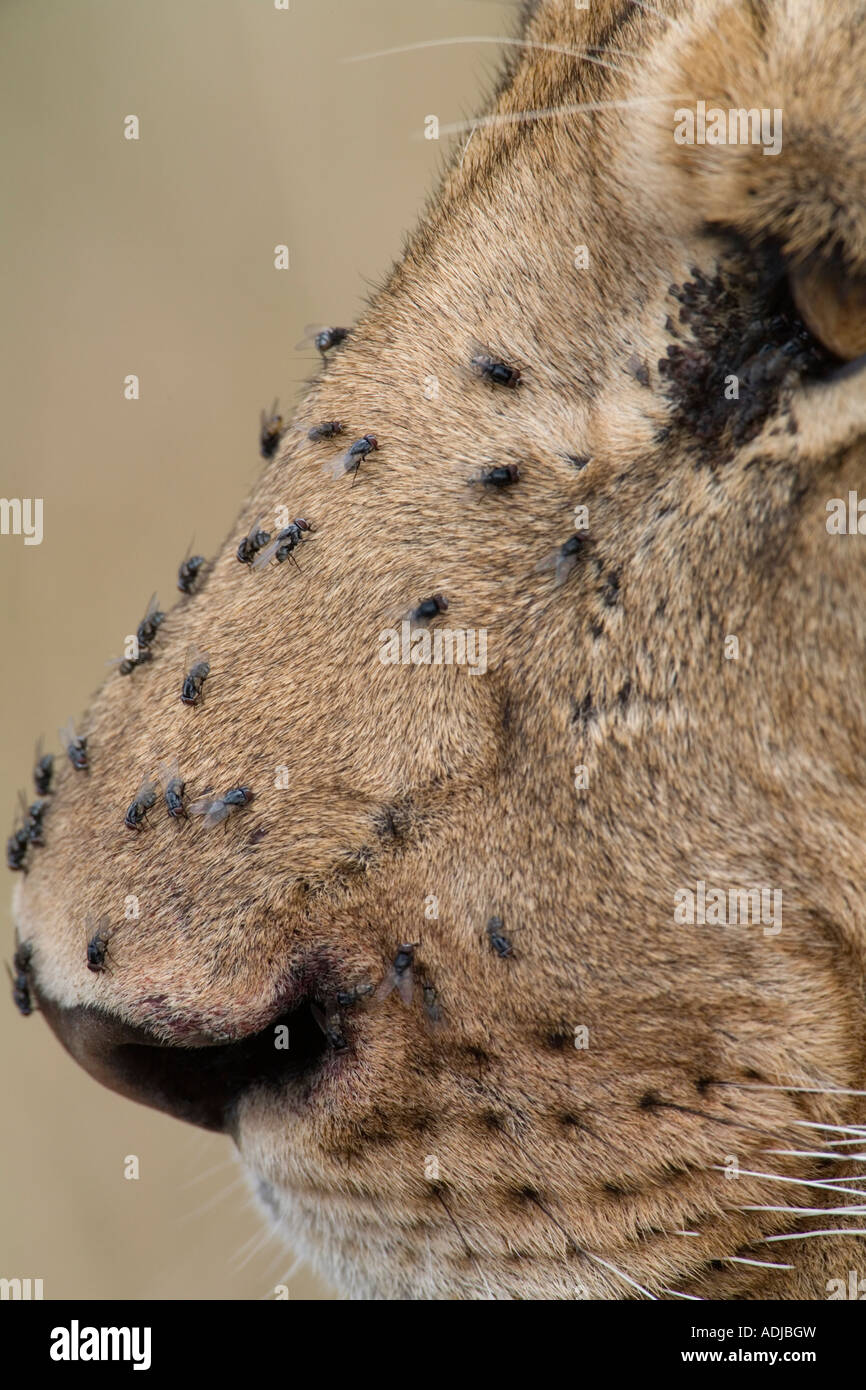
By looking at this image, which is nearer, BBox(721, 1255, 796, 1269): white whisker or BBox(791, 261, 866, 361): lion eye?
BBox(791, 261, 866, 361): lion eye

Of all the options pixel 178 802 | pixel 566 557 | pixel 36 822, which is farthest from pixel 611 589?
pixel 36 822

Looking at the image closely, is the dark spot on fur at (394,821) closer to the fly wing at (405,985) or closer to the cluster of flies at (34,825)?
the fly wing at (405,985)

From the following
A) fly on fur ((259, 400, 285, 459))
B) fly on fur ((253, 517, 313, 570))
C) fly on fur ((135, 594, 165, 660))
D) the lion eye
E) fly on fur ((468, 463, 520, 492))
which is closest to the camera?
the lion eye

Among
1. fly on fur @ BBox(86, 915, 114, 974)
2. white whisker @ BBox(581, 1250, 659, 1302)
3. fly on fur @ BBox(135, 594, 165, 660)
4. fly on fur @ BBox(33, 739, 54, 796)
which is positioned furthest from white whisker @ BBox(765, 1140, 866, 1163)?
fly on fur @ BBox(33, 739, 54, 796)

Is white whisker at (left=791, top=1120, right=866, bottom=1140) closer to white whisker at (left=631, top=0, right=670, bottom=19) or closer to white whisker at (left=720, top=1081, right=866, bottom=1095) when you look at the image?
white whisker at (left=720, top=1081, right=866, bottom=1095)

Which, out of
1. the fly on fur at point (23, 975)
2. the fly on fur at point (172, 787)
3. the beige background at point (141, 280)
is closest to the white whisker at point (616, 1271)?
the fly on fur at point (172, 787)

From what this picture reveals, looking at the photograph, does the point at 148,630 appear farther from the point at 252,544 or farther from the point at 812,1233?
the point at 812,1233

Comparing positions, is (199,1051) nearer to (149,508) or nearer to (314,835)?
(314,835)

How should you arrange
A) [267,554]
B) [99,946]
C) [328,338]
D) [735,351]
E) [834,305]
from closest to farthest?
[834,305]
[735,351]
[99,946]
[267,554]
[328,338]
